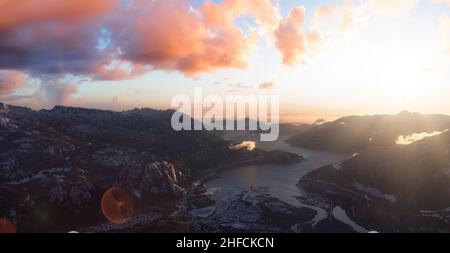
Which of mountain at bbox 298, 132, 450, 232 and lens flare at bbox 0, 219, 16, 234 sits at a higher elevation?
mountain at bbox 298, 132, 450, 232

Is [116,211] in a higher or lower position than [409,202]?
lower

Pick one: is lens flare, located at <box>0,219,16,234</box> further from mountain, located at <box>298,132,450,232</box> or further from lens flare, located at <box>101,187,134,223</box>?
mountain, located at <box>298,132,450,232</box>

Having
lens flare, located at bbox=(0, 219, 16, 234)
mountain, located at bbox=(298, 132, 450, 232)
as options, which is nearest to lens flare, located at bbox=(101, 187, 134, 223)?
lens flare, located at bbox=(0, 219, 16, 234)

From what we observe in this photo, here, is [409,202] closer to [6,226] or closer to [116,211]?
[116,211]

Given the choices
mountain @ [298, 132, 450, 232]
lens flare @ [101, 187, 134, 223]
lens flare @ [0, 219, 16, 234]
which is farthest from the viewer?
lens flare @ [101, 187, 134, 223]

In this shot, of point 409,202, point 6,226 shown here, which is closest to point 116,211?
point 6,226

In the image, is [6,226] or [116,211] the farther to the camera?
[116,211]

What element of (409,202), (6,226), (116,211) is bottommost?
(6,226)
